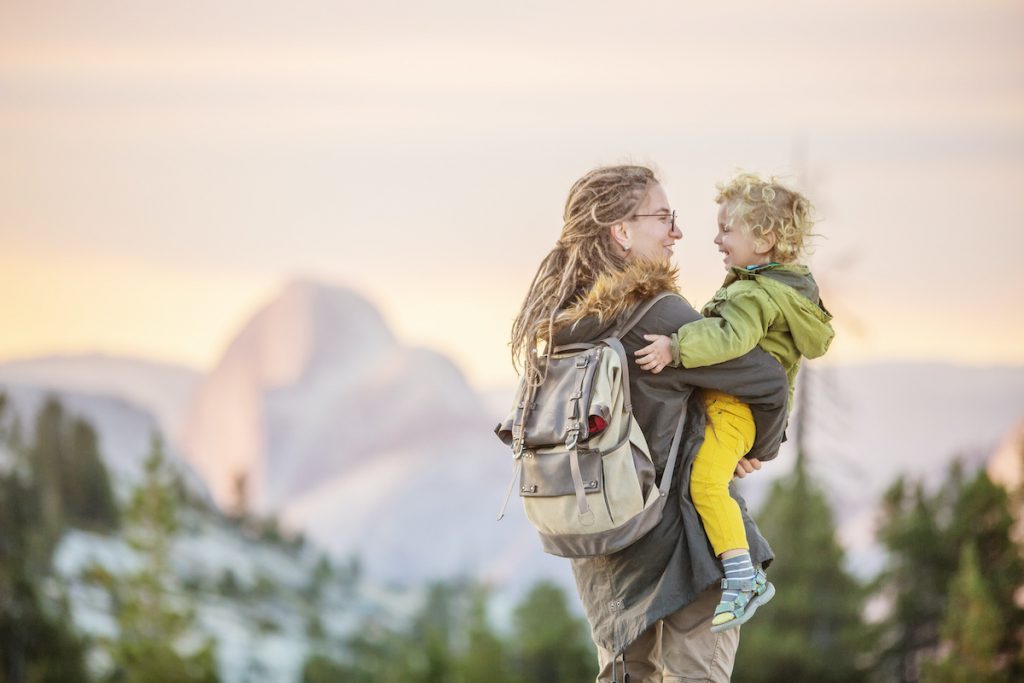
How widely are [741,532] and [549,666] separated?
29.3 metres

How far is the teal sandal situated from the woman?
0.21 feet

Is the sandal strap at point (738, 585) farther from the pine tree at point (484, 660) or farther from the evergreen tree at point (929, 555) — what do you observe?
the evergreen tree at point (929, 555)

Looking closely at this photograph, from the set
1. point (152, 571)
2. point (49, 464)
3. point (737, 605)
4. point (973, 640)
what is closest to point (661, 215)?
point (737, 605)

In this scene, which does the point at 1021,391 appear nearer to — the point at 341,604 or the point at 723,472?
the point at 341,604

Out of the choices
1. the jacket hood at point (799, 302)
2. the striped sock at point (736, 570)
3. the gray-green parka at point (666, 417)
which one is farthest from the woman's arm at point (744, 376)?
the striped sock at point (736, 570)

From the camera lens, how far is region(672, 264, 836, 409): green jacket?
4645 mm

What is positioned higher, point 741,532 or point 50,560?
point 741,532

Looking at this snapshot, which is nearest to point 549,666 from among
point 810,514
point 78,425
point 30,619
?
point 810,514

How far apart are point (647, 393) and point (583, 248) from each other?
544 mm

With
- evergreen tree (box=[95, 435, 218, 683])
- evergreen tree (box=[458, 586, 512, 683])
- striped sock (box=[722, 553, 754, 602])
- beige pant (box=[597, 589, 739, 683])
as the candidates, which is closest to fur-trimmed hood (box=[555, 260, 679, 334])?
striped sock (box=[722, 553, 754, 602])

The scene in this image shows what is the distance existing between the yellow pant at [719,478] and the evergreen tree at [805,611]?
2747cm

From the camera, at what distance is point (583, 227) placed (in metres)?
4.98

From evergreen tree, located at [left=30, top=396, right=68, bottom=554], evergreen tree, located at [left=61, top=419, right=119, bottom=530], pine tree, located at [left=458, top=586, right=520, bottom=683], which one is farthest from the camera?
evergreen tree, located at [left=61, top=419, right=119, bottom=530]

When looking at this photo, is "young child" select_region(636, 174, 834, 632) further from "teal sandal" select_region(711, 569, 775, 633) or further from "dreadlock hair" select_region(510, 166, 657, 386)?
"dreadlock hair" select_region(510, 166, 657, 386)
